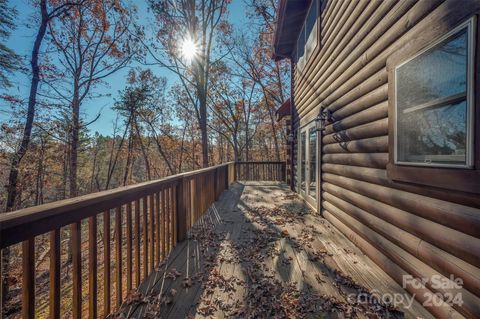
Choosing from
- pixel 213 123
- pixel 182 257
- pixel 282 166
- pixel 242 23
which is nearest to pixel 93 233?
pixel 182 257

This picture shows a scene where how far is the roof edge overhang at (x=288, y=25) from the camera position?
220 inches

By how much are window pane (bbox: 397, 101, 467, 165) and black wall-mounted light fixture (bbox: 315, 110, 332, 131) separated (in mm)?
1767

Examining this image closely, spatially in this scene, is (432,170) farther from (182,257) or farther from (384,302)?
(182,257)

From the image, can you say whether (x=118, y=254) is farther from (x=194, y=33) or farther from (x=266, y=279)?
(x=194, y=33)

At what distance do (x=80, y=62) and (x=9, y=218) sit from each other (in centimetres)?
1282

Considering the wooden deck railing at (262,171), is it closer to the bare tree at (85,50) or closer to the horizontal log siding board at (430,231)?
the horizontal log siding board at (430,231)

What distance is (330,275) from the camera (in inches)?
91.6

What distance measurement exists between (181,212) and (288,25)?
5917mm

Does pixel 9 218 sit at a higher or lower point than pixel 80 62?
lower

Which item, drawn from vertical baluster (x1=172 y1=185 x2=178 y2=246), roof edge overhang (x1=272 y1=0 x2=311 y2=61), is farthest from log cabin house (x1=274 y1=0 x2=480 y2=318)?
vertical baluster (x1=172 y1=185 x2=178 y2=246)

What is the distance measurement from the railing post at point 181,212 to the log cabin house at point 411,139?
2377 mm

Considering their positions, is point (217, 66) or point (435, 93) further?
point (217, 66)

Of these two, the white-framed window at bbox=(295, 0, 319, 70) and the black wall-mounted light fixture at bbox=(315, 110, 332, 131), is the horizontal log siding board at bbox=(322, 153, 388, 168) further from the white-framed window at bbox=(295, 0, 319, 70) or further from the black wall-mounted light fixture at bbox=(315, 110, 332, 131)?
the white-framed window at bbox=(295, 0, 319, 70)

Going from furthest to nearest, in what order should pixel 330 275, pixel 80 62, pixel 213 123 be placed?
1. pixel 213 123
2. pixel 80 62
3. pixel 330 275
